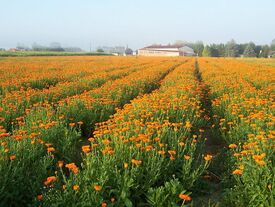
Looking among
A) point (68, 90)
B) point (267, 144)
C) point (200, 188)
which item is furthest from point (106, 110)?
point (267, 144)

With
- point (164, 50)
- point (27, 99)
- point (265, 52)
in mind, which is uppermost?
point (27, 99)

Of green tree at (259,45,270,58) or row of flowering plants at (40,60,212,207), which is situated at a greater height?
row of flowering plants at (40,60,212,207)

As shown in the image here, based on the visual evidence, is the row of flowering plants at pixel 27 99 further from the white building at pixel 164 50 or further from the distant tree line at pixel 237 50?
the white building at pixel 164 50

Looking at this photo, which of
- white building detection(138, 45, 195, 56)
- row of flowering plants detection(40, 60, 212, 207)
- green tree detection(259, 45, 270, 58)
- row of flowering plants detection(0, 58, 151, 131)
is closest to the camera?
row of flowering plants detection(40, 60, 212, 207)

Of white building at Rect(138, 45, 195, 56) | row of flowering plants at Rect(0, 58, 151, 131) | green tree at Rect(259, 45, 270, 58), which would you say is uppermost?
row of flowering plants at Rect(0, 58, 151, 131)

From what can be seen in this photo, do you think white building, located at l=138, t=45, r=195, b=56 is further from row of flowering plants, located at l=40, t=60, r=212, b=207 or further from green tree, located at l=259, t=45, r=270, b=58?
row of flowering plants, located at l=40, t=60, r=212, b=207

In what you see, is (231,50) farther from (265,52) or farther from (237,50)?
(265,52)

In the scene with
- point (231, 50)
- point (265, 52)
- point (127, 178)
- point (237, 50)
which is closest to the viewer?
point (127, 178)

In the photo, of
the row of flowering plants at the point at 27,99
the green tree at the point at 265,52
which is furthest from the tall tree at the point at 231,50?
the row of flowering plants at the point at 27,99

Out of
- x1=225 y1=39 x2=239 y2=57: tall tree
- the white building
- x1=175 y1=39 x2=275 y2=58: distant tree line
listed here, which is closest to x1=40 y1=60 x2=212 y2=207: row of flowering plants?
x1=175 y1=39 x2=275 y2=58: distant tree line

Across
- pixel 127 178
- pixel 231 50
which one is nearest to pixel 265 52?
pixel 231 50

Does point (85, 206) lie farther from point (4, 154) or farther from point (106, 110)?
point (106, 110)

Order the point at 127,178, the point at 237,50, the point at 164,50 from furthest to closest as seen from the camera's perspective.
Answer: the point at 164,50, the point at 237,50, the point at 127,178

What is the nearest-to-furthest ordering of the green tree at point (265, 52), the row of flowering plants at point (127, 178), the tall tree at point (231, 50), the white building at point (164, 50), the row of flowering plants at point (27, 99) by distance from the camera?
the row of flowering plants at point (127, 178)
the row of flowering plants at point (27, 99)
the green tree at point (265, 52)
the tall tree at point (231, 50)
the white building at point (164, 50)
